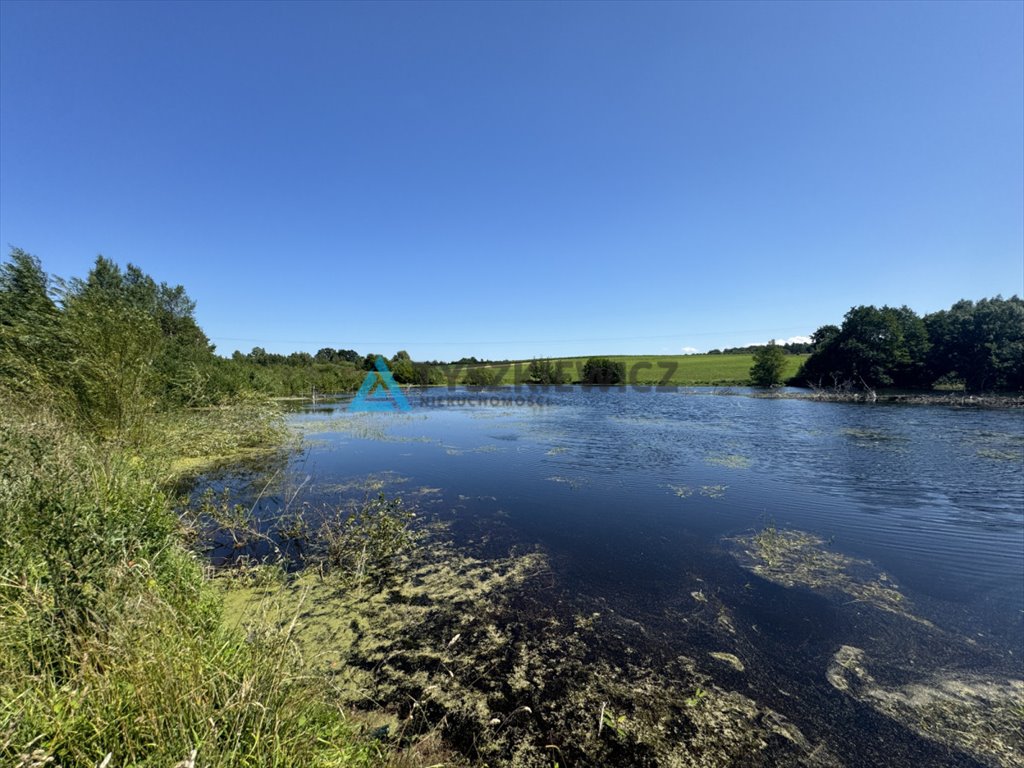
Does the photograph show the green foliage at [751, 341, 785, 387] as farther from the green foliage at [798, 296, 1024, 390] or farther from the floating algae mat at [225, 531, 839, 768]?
the floating algae mat at [225, 531, 839, 768]

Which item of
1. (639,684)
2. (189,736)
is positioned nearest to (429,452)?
(639,684)

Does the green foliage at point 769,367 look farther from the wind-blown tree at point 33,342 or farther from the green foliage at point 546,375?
the wind-blown tree at point 33,342

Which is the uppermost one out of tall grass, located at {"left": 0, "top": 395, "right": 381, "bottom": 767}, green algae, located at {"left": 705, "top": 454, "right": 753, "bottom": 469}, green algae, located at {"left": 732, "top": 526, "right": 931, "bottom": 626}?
tall grass, located at {"left": 0, "top": 395, "right": 381, "bottom": 767}

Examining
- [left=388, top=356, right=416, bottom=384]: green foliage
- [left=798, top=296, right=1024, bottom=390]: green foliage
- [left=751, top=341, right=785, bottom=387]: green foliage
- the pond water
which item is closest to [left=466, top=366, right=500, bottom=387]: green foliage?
[left=388, top=356, right=416, bottom=384]: green foliage

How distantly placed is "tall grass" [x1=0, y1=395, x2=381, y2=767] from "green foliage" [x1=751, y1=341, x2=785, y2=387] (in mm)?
62769

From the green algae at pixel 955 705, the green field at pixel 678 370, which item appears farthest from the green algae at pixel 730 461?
the green field at pixel 678 370

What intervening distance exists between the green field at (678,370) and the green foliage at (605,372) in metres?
1.84

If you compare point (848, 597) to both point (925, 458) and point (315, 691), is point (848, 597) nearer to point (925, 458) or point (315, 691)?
point (315, 691)

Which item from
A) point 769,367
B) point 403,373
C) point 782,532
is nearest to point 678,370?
point 769,367

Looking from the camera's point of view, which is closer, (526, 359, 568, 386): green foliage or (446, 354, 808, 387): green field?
(446, 354, 808, 387): green field

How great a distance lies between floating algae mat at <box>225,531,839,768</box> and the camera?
3.36 metres

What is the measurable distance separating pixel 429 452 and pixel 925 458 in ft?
60.1

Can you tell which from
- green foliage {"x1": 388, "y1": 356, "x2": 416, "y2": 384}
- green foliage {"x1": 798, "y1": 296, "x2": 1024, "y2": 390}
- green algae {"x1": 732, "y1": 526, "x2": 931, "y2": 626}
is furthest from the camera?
green foliage {"x1": 388, "y1": 356, "x2": 416, "y2": 384}

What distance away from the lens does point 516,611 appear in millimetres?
5371
